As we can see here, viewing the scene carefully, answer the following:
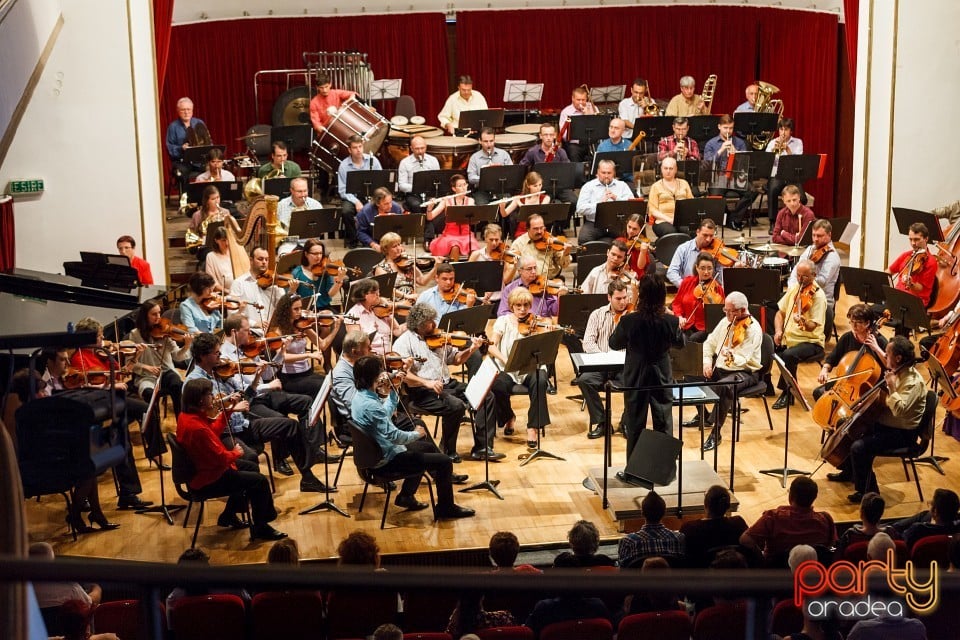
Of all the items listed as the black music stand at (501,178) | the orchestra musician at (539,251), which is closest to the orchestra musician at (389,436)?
the orchestra musician at (539,251)

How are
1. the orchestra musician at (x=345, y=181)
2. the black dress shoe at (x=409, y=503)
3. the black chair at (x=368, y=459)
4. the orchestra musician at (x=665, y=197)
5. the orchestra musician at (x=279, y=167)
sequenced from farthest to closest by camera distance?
the orchestra musician at (x=279, y=167), the orchestra musician at (x=345, y=181), the orchestra musician at (x=665, y=197), the black dress shoe at (x=409, y=503), the black chair at (x=368, y=459)

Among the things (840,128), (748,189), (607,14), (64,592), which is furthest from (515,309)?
(607,14)

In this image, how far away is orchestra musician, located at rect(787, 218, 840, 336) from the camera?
966 centimetres

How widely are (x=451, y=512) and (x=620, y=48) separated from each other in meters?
11.0

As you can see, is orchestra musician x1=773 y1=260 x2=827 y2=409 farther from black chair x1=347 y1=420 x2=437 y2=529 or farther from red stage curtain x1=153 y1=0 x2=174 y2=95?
red stage curtain x1=153 y1=0 x2=174 y2=95

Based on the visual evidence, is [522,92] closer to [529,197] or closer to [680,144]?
[680,144]

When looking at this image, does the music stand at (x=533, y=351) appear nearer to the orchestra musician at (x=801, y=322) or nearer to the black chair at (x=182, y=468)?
the black chair at (x=182, y=468)

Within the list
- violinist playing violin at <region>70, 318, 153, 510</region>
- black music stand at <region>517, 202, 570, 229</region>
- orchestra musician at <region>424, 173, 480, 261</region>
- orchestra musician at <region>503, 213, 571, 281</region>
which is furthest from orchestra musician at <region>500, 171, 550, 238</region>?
violinist playing violin at <region>70, 318, 153, 510</region>

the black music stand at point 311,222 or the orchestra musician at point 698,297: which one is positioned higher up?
the black music stand at point 311,222

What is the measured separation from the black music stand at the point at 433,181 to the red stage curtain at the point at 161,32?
2646mm

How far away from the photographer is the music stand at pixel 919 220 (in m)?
10.1

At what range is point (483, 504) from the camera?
7559 millimetres

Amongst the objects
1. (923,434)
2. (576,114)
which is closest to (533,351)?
(923,434)

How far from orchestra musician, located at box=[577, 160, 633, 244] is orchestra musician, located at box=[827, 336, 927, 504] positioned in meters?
4.66
